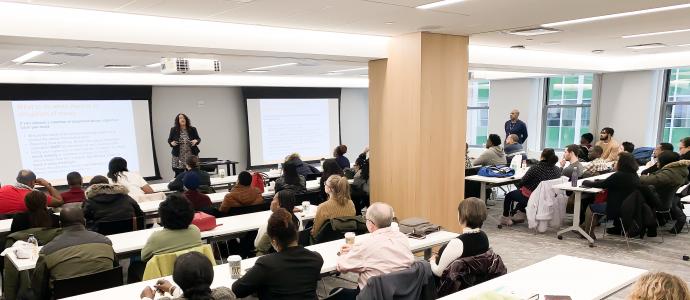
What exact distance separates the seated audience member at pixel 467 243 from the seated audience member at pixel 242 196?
263cm

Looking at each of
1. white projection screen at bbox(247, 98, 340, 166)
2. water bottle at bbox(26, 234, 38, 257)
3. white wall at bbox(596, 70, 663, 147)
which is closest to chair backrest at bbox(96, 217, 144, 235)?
water bottle at bbox(26, 234, 38, 257)

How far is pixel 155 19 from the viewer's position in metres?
4.19

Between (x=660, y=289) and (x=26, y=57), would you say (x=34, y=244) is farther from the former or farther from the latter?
(x=26, y=57)

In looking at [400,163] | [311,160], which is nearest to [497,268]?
[400,163]

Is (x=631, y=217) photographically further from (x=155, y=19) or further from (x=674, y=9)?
(x=155, y=19)

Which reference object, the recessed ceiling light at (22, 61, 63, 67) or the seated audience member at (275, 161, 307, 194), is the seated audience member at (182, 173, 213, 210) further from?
the recessed ceiling light at (22, 61, 63, 67)

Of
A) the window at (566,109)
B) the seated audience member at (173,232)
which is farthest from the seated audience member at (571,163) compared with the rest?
the seated audience member at (173,232)

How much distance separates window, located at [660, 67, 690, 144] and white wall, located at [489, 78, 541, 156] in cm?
288

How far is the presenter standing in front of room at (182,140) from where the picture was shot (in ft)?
26.4

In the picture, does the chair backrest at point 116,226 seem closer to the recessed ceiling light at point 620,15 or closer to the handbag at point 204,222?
the handbag at point 204,222

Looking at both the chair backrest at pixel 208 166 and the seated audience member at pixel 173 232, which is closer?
the seated audience member at pixel 173 232

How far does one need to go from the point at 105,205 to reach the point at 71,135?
608 cm

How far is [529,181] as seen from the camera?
664 cm

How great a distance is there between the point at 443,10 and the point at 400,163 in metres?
2.13
